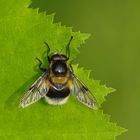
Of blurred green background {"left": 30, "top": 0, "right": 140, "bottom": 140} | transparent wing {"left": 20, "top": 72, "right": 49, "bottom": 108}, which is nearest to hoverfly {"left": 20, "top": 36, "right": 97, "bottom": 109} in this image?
transparent wing {"left": 20, "top": 72, "right": 49, "bottom": 108}

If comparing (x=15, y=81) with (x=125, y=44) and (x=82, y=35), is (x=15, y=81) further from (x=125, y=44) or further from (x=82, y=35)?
(x=125, y=44)

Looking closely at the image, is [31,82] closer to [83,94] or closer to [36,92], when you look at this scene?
[36,92]

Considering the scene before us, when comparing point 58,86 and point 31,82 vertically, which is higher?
point 58,86

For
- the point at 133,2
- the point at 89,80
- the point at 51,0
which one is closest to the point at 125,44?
the point at 133,2

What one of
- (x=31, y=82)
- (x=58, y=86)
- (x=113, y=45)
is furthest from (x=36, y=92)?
(x=113, y=45)

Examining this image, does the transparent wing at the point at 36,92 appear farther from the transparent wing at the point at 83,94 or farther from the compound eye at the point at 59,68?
the transparent wing at the point at 83,94
